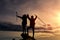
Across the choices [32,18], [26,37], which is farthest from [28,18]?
[26,37]

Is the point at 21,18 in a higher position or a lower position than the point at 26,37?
higher

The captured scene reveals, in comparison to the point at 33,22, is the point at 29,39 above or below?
below

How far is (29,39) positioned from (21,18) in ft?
14.3

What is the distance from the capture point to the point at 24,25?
45.0 m

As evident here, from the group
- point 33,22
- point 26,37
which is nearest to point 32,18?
Result: point 33,22

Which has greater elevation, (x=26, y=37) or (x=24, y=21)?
(x=24, y=21)

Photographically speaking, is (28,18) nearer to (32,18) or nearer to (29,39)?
(32,18)

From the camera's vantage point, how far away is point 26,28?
149 feet

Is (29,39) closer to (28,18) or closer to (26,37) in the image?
(26,37)

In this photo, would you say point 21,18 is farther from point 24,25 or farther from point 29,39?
point 29,39

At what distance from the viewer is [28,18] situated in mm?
44688

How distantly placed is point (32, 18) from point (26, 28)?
2505mm

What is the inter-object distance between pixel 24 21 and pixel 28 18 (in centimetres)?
95

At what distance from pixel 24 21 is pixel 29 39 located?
3.79m
